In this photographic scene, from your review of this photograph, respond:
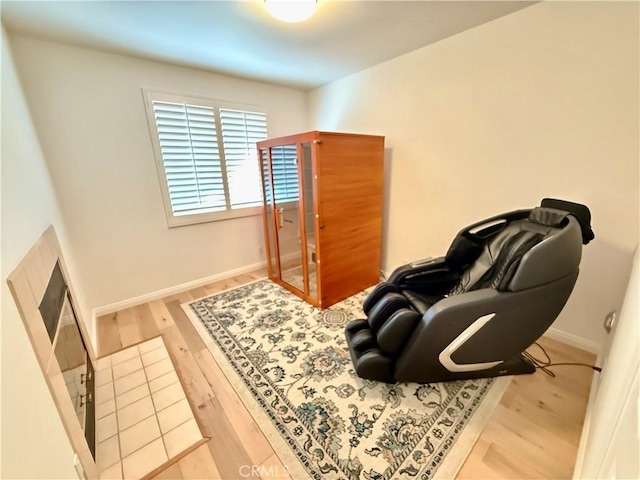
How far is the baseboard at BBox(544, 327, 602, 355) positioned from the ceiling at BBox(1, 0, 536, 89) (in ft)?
7.82

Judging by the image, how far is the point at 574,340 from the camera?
1966 millimetres

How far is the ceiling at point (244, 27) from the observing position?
1655 mm

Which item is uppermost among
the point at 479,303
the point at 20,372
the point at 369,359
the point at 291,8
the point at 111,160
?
the point at 291,8

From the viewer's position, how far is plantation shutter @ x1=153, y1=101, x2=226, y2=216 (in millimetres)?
2604

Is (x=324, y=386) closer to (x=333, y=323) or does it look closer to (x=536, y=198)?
(x=333, y=323)

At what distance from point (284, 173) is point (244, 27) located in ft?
3.96

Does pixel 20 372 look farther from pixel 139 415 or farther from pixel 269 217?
pixel 269 217

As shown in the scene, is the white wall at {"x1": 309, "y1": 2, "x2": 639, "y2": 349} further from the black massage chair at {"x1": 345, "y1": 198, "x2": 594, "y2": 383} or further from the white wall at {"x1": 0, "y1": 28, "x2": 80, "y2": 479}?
the white wall at {"x1": 0, "y1": 28, "x2": 80, "y2": 479}

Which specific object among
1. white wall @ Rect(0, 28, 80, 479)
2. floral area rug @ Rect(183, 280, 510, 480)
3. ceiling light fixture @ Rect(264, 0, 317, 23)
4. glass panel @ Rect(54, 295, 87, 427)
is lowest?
floral area rug @ Rect(183, 280, 510, 480)

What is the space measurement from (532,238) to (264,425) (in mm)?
1845

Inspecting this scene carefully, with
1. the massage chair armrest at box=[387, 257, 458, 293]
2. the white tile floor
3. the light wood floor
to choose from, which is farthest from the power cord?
the white tile floor

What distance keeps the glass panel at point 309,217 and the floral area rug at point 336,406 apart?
1.71 feet

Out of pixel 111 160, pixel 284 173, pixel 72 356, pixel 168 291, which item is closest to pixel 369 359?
pixel 72 356

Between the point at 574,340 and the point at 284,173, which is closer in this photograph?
the point at 574,340
